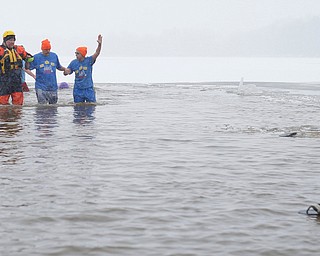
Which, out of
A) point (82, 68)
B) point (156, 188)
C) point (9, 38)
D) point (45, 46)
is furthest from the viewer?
point (82, 68)

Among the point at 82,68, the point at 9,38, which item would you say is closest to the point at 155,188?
the point at 9,38

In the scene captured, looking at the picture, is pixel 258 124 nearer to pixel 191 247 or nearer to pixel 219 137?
pixel 219 137

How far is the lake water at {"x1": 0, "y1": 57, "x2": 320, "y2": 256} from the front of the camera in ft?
17.0

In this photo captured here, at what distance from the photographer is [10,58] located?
1602 centimetres

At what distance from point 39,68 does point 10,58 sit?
685 millimetres

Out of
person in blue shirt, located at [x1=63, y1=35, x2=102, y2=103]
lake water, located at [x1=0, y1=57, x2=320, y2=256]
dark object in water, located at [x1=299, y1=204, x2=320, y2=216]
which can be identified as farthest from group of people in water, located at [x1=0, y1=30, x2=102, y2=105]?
dark object in water, located at [x1=299, y1=204, x2=320, y2=216]

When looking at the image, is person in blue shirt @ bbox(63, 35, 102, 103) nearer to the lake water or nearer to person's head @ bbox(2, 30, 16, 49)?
person's head @ bbox(2, 30, 16, 49)

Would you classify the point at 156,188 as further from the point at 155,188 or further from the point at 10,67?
the point at 10,67

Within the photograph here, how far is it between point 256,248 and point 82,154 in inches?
174

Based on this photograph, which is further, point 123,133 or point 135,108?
point 135,108

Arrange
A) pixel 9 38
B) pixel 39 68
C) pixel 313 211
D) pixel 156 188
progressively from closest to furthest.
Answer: pixel 313 211
pixel 156 188
pixel 9 38
pixel 39 68

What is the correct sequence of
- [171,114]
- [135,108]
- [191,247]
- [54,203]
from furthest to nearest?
[135,108]
[171,114]
[54,203]
[191,247]

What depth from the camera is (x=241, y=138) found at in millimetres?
11289

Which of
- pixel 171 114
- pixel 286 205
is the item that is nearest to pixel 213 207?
pixel 286 205
